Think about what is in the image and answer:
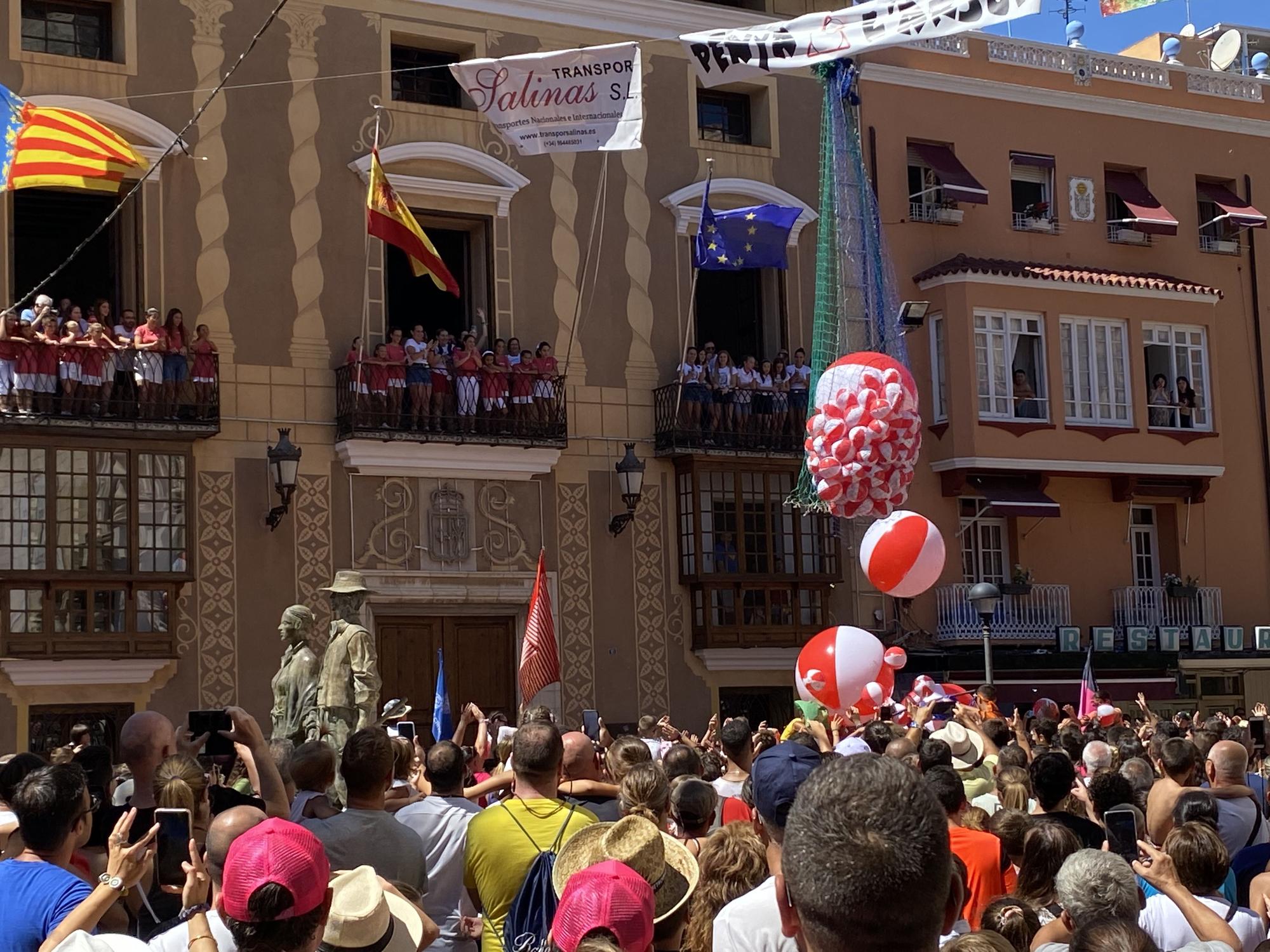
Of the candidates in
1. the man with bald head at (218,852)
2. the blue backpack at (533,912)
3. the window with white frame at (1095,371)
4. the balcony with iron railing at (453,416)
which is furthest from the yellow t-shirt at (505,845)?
the window with white frame at (1095,371)

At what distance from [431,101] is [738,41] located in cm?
907

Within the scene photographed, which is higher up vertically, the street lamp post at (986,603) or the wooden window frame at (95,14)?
the wooden window frame at (95,14)

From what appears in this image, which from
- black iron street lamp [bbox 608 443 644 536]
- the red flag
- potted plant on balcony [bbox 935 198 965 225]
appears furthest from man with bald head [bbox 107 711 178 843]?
potted plant on balcony [bbox 935 198 965 225]

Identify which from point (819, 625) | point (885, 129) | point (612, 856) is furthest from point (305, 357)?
point (612, 856)

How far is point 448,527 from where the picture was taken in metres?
22.5

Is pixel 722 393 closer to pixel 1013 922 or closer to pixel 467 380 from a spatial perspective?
pixel 467 380

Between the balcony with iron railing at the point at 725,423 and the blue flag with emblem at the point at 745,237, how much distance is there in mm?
2436

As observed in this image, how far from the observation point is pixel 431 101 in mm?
23594

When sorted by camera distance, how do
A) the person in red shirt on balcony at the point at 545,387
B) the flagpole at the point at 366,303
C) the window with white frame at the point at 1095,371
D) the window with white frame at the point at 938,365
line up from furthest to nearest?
the window with white frame at the point at 1095,371 < the window with white frame at the point at 938,365 < the person in red shirt on balcony at the point at 545,387 < the flagpole at the point at 366,303

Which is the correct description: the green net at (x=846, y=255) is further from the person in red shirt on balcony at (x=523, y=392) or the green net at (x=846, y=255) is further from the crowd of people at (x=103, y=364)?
the crowd of people at (x=103, y=364)

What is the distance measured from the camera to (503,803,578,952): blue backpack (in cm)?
573

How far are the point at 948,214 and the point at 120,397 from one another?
13.2 m

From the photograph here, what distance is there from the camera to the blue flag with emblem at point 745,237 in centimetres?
2175

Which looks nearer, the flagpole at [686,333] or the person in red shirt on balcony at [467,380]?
the person in red shirt on balcony at [467,380]
